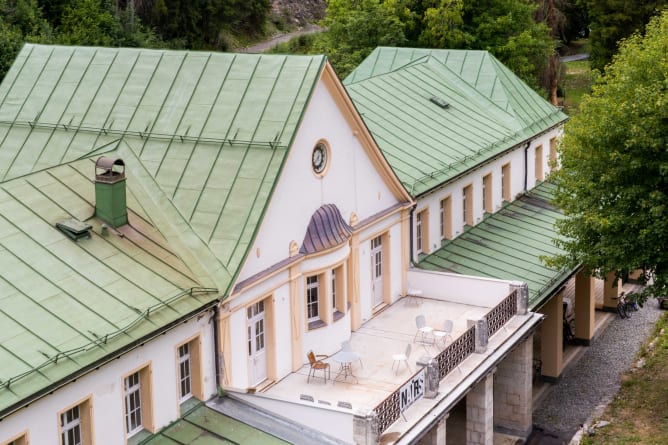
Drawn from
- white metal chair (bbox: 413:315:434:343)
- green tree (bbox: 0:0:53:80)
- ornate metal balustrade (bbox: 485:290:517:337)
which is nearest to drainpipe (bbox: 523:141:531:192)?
ornate metal balustrade (bbox: 485:290:517:337)

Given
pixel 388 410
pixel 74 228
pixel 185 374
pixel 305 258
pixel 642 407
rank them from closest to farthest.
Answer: pixel 74 228 → pixel 185 374 → pixel 388 410 → pixel 305 258 → pixel 642 407

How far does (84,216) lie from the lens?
24453 mm

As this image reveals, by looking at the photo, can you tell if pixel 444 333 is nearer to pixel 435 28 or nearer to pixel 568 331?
pixel 568 331

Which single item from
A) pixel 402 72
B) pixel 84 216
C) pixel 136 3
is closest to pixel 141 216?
pixel 84 216

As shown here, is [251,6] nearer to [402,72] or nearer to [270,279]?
[402,72]

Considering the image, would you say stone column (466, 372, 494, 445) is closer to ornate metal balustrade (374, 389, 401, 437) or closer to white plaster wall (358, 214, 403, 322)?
white plaster wall (358, 214, 403, 322)

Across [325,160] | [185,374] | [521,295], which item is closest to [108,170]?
[185,374]

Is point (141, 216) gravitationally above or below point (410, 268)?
above

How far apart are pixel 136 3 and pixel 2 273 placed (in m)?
59.6

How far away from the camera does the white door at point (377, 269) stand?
1251 inches

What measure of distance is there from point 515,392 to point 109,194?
14.8 metres

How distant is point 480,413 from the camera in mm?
29516

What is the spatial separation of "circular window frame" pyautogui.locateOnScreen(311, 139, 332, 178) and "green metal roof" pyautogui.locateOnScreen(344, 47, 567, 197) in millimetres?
5930

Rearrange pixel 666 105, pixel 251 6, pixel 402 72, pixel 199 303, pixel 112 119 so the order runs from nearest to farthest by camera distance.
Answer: pixel 199 303, pixel 112 119, pixel 666 105, pixel 402 72, pixel 251 6
